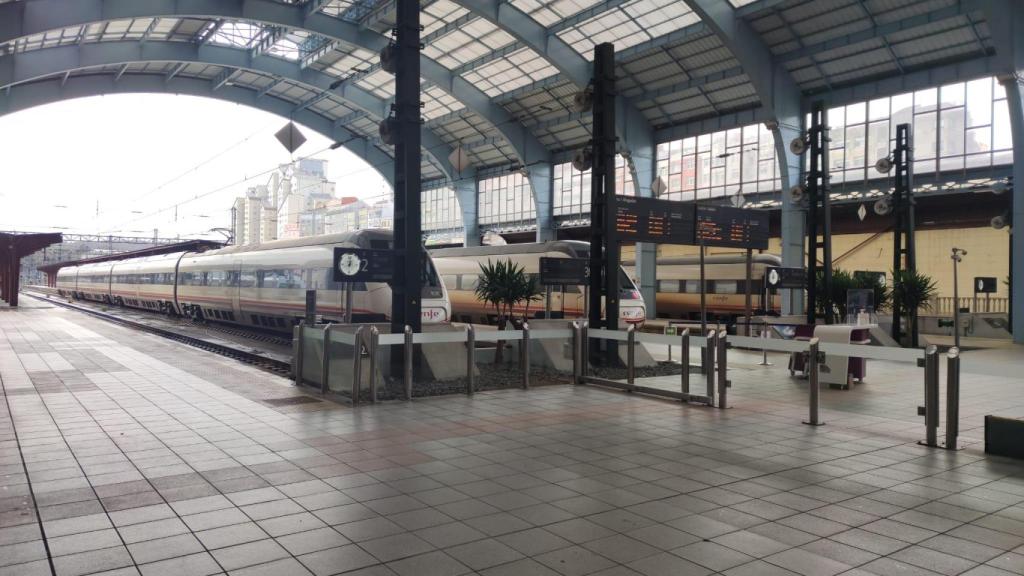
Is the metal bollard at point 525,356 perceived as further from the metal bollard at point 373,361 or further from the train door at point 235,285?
the train door at point 235,285

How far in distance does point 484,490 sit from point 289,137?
9287 millimetres

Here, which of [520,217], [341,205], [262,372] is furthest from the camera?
[520,217]

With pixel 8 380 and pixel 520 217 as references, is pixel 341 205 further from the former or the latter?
pixel 8 380

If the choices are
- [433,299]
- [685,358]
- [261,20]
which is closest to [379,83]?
[261,20]

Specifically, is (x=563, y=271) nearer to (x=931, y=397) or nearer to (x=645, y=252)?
(x=931, y=397)

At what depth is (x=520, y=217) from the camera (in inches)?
1743

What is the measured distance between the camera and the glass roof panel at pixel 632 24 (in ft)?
87.8

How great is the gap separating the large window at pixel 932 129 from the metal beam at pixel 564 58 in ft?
28.3

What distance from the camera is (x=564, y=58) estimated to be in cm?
3016

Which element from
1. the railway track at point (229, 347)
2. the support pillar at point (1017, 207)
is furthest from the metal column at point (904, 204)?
the railway track at point (229, 347)

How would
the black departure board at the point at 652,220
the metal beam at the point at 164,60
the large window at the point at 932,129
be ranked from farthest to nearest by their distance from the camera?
the metal beam at the point at 164,60
the large window at the point at 932,129
the black departure board at the point at 652,220

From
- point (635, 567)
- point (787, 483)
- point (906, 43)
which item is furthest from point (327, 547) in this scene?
point (906, 43)

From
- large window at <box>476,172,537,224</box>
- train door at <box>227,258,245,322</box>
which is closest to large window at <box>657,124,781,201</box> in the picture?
large window at <box>476,172,537,224</box>

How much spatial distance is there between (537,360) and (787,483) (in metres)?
7.48
